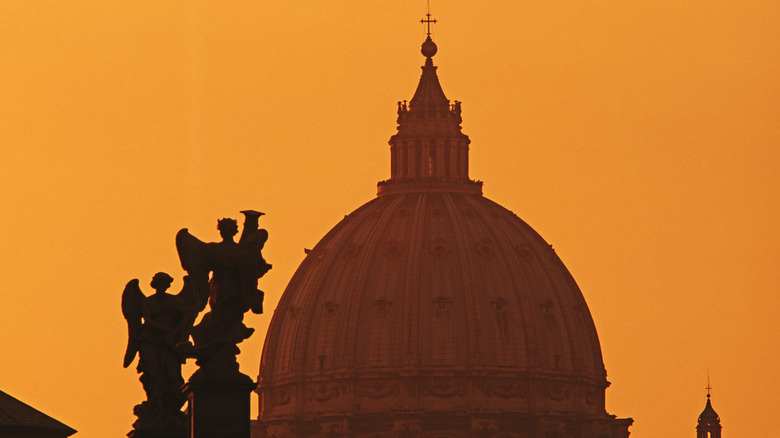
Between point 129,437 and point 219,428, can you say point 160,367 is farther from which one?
point 219,428

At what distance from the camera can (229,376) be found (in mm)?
28688

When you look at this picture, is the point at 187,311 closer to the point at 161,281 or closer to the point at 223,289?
the point at 161,281

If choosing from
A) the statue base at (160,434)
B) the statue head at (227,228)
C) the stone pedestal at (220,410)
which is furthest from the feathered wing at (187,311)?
the stone pedestal at (220,410)

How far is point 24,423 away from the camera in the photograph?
34.0 metres

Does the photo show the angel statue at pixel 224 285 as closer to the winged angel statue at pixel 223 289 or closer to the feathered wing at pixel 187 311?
the winged angel statue at pixel 223 289

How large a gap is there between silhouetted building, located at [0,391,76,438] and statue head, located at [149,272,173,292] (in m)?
2.33

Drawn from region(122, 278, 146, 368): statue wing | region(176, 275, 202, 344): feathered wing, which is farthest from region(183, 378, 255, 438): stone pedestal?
region(122, 278, 146, 368): statue wing

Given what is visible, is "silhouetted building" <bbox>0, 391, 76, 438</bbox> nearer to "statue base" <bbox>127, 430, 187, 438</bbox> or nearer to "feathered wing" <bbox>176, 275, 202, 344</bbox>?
"statue base" <bbox>127, 430, 187, 438</bbox>

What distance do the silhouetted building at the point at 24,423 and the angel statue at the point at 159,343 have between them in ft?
4.95

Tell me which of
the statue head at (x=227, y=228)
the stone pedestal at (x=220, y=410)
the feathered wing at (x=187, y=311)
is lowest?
the stone pedestal at (x=220, y=410)

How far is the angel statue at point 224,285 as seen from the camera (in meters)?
28.8

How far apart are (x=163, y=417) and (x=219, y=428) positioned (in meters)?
4.36

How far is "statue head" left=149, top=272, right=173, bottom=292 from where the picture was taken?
32.4 m

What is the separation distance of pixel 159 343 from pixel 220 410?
13.2ft
